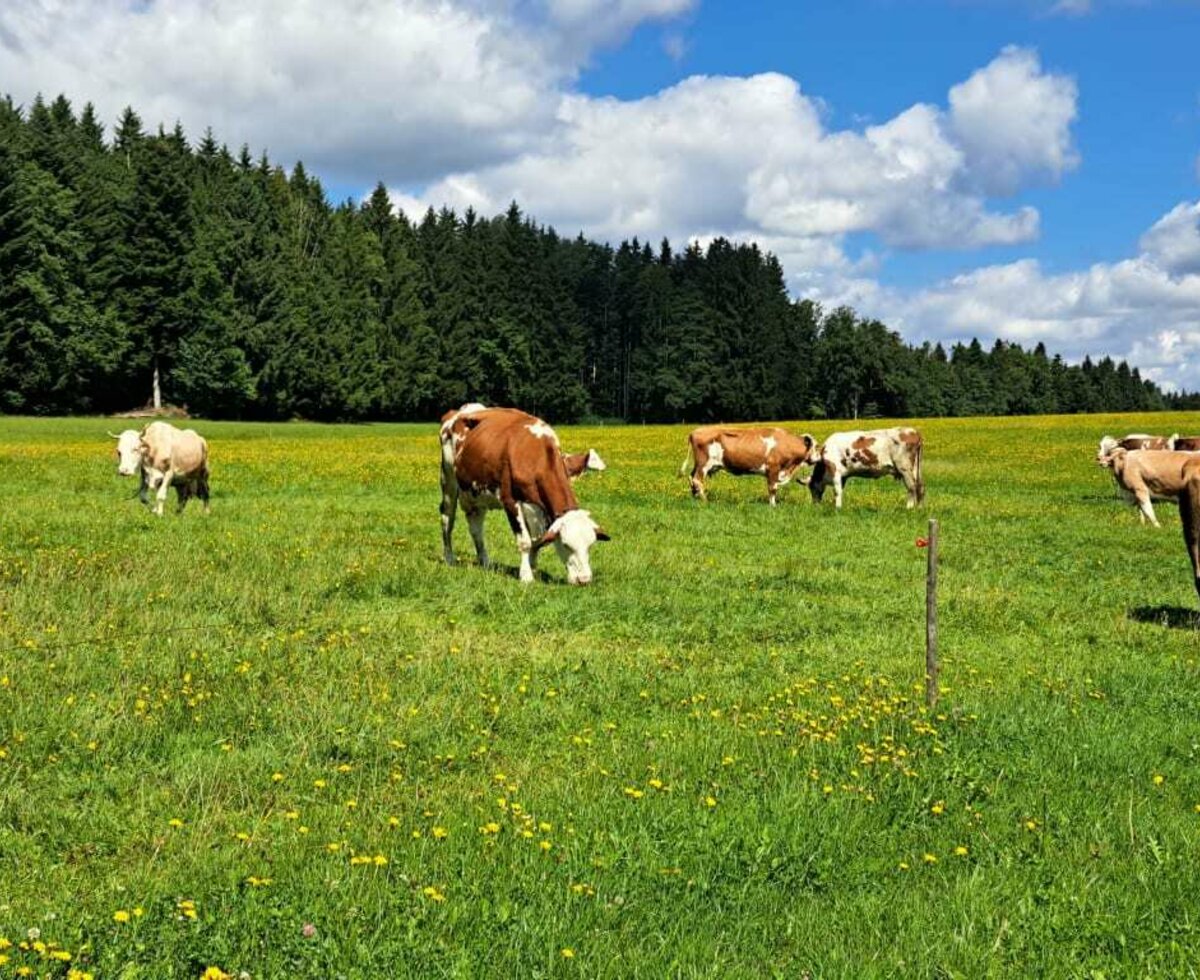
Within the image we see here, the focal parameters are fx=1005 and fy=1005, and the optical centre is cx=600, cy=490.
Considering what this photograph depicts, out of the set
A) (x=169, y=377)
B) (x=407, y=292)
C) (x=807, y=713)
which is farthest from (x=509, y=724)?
(x=407, y=292)

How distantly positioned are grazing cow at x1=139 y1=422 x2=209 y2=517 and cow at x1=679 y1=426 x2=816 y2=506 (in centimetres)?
1243

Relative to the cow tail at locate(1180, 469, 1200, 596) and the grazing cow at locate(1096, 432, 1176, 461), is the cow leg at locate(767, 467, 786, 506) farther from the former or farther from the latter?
the cow tail at locate(1180, 469, 1200, 596)

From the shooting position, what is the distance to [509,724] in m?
7.42

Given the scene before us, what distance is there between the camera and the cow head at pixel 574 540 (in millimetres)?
13500

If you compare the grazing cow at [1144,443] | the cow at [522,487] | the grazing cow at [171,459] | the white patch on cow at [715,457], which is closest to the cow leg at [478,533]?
the cow at [522,487]

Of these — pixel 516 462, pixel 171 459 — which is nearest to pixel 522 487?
pixel 516 462

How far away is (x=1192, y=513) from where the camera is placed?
1272 cm

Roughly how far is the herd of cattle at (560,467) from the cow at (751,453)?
28mm

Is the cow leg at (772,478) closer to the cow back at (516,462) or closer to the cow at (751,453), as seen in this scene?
the cow at (751,453)

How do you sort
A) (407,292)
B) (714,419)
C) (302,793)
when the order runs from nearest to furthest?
(302,793) < (407,292) < (714,419)

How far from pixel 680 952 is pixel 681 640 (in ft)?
20.8

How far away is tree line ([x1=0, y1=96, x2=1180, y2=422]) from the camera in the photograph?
68625mm

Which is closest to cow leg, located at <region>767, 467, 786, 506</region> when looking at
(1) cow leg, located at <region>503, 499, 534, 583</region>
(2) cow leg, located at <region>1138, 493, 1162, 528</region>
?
(2) cow leg, located at <region>1138, 493, 1162, 528</region>

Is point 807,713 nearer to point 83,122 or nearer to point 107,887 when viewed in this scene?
point 107,887
